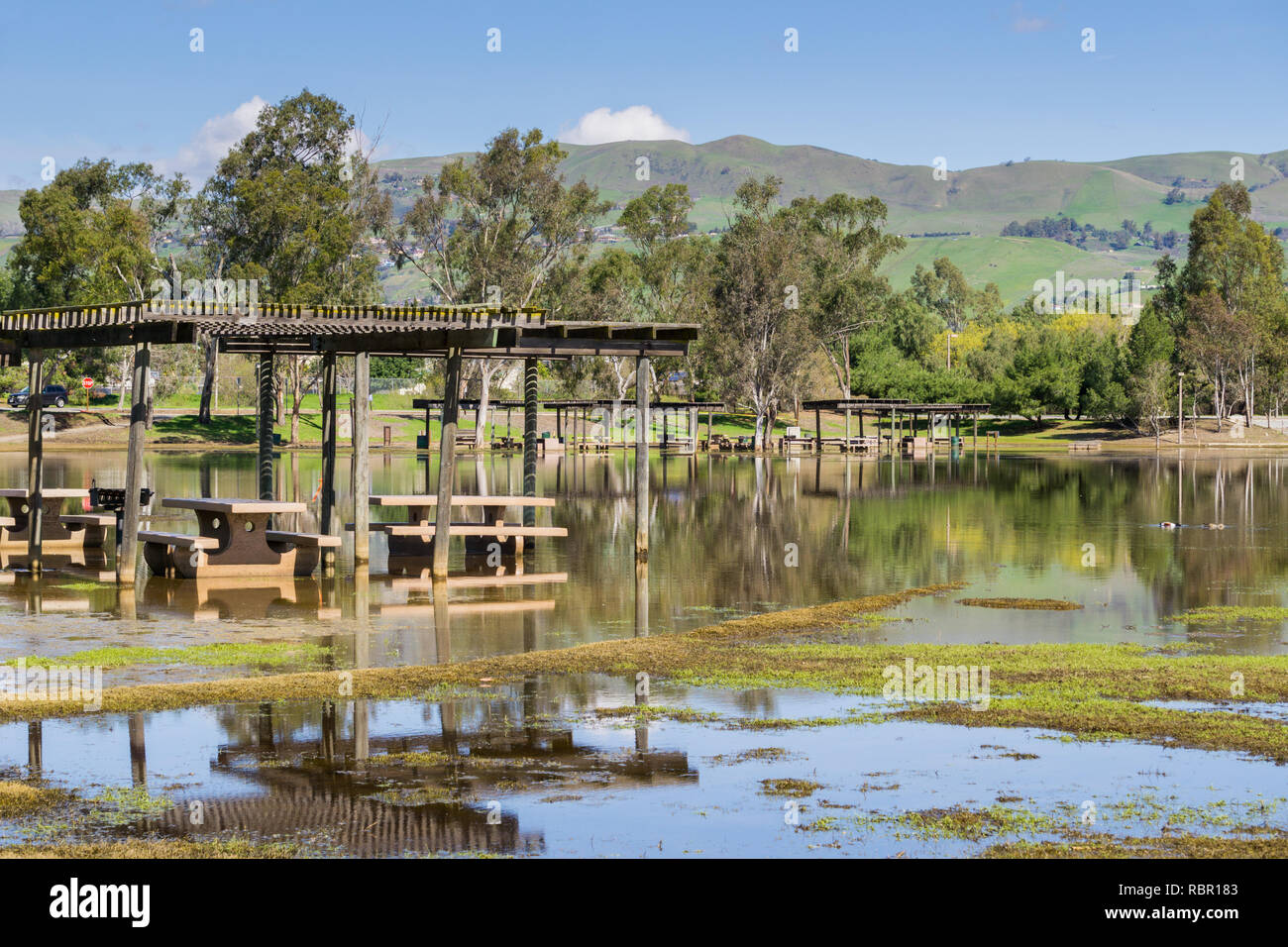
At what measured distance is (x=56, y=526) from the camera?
1025 inches

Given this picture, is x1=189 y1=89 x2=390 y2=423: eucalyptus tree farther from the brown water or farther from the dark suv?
the brown water

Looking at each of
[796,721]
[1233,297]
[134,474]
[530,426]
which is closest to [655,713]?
[796,721]

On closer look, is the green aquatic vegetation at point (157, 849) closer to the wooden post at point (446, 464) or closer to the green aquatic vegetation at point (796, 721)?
the green aquatic vegetation at point (796, 721)

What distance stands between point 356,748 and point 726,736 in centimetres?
289

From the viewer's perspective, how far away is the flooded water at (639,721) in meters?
8.85

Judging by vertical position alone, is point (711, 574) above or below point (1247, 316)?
below

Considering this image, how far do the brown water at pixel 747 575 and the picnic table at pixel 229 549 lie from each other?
2.10 feet

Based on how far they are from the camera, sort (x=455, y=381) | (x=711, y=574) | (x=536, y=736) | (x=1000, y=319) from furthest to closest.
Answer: (x=1000, y=319) → (x=711, y=574) → (x=455, y=381) → (x=536, y=736)

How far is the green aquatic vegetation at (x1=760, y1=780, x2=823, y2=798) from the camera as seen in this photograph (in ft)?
31.5

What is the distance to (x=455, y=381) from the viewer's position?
20578 mm

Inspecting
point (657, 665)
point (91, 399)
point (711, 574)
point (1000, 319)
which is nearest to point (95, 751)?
point (657, 665)

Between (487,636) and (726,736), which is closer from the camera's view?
(726,736)
